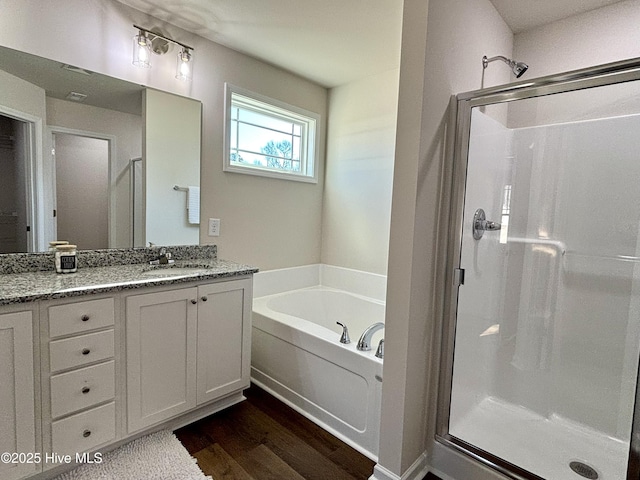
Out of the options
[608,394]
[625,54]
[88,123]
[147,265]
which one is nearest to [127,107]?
[88,123]

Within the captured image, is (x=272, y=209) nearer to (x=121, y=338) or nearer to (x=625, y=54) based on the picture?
(x=121, y=338)

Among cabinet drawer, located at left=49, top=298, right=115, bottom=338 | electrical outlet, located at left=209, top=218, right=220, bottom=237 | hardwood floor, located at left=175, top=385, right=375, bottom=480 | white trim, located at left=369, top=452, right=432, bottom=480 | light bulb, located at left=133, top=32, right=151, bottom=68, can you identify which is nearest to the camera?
cabinet drawer, located at left=49, top=298, right=115, bottom=338

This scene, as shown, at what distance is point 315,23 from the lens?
2.06m

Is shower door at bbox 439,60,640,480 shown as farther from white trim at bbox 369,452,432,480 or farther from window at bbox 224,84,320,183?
window at bbox 224,84,320,183

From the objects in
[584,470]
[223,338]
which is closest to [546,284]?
[584,470]

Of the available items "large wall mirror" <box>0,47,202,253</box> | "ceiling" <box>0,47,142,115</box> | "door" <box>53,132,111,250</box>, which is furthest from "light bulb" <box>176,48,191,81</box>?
"door" <box>53,132,111,250</box>

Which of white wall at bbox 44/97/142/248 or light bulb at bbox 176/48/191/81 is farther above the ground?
light bulb at bbox 176/48/191/81

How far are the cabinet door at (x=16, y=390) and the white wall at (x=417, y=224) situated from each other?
146 centimetres

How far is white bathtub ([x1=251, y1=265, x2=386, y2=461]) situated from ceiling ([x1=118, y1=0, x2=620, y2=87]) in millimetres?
1704

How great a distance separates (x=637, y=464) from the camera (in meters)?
1.23

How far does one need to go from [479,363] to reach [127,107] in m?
2.58

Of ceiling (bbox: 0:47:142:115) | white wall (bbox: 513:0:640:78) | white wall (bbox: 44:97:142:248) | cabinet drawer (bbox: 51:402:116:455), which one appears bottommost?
cabinet drawer (bbox: 51:402:116:455)

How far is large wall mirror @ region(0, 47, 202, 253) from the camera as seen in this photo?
1.74m

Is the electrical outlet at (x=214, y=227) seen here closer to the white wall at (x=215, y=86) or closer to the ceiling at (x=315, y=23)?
the white wall at (x=215, y=86)
